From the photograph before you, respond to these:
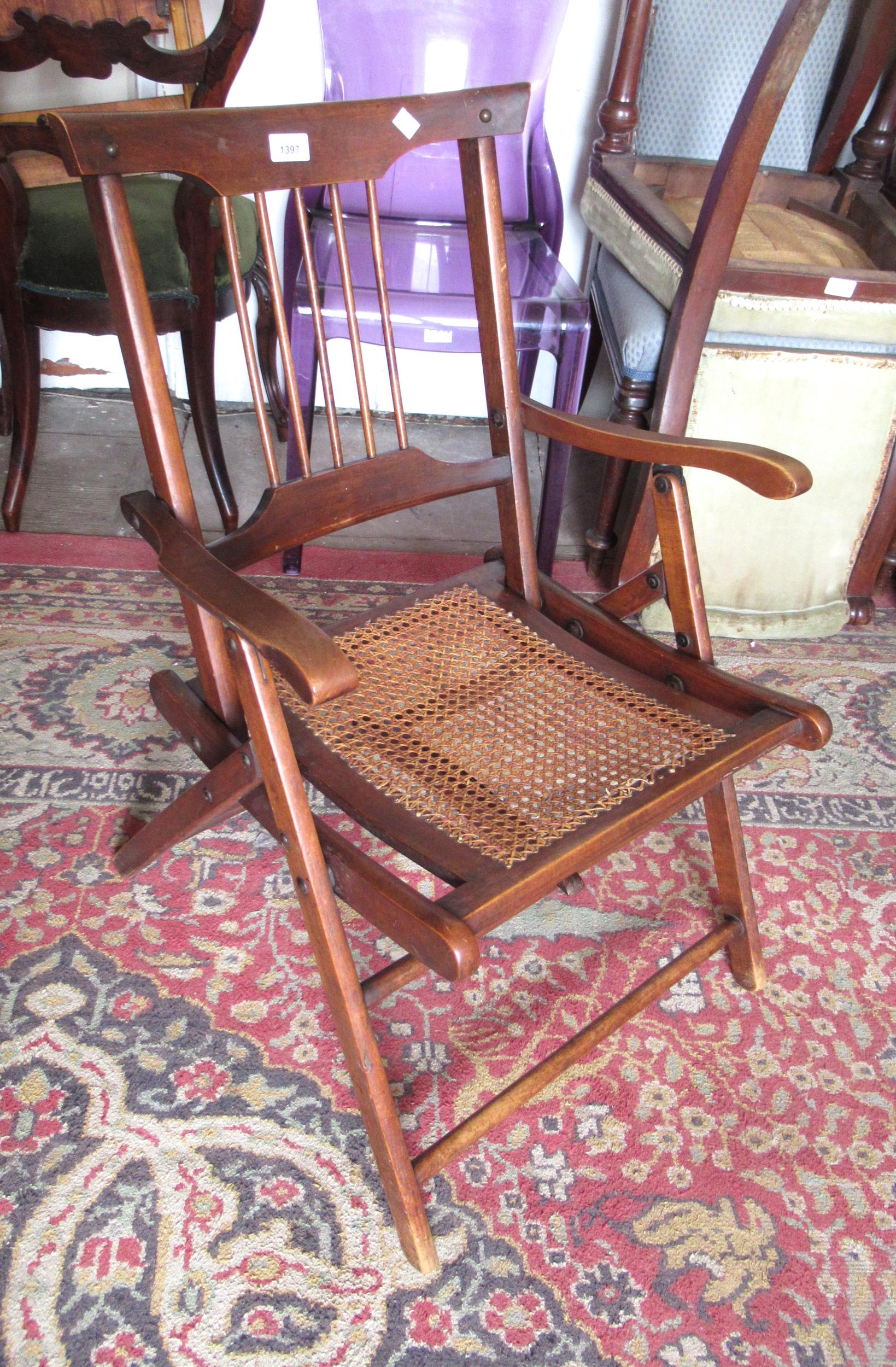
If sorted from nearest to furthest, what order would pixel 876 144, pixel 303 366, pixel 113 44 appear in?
pixel 113 44, pixel 303 366, pixel 876 144

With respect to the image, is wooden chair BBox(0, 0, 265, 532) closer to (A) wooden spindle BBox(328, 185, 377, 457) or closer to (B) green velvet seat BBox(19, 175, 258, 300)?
(B) green velvet seat BBox(19, 175, 258, 300)

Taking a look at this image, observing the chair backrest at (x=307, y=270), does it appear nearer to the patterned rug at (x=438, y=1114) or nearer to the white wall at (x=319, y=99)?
the patterned rug at (x=438, y=1114)

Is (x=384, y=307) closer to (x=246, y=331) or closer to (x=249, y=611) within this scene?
(x=246, y=331)

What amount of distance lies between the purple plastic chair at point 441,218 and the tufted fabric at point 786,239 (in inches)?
12.1

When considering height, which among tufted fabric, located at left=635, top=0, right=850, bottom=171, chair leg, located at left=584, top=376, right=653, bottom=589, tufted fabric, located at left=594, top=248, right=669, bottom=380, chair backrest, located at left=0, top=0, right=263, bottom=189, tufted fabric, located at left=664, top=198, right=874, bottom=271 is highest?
chair backrest, located at left=0, top=0, right=263, bottom=189

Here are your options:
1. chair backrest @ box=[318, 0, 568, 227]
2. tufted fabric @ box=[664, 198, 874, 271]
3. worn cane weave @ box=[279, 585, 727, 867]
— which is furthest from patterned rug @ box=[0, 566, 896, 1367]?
chair backrest @ box=[318, 0, 568, 227]

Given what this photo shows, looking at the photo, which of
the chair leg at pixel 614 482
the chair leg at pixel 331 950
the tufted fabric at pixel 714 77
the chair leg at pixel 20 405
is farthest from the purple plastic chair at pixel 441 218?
the chair leg at pixel 331 950

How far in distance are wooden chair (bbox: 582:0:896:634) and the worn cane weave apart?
0.81m

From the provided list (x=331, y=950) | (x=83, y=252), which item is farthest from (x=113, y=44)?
(x=331, y=950)

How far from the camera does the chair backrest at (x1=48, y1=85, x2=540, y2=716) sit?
3.56 ft

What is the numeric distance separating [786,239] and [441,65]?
81 cm

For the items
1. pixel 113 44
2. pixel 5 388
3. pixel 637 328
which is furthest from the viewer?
pixel 5 388

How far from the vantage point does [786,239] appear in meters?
2.15

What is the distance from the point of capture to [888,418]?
204 centimetres
